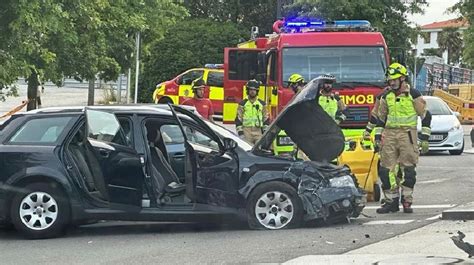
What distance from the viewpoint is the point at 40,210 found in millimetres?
8469

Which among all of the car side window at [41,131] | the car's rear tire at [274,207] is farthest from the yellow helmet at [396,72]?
the car side window at [41,131]

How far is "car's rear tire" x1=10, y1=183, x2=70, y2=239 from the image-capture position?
→ 8438 mm

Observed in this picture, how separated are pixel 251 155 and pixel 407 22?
22.3 meters

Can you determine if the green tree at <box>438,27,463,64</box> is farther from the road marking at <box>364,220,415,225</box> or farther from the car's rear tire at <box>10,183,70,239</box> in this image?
the car's rear tire at <box>10,183,70,239</box>

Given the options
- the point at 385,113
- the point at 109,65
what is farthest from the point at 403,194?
the point at 109,65

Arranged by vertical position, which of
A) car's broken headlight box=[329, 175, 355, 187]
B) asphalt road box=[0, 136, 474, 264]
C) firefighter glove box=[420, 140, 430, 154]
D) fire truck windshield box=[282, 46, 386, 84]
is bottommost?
asphalt road box=[0, 136, 474, 264]

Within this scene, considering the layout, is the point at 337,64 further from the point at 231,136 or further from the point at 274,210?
the point at 274,210

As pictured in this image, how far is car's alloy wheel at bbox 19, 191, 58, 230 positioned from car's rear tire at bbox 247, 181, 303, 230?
7.13 feet

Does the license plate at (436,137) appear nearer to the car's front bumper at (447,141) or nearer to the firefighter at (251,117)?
the car's front bumper at (447,141)

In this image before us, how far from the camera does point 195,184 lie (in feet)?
28.1

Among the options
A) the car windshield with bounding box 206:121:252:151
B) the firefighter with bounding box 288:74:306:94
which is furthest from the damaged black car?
the firefighter with bounding box 288:74:306:94

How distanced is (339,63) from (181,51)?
2269 cm

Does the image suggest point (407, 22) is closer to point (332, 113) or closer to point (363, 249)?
point (332, 113)

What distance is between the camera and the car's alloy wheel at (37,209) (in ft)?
27.7
